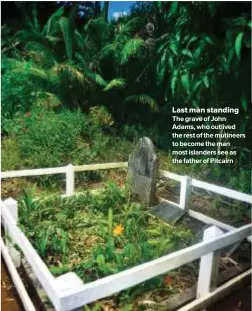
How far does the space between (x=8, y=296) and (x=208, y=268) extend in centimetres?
146

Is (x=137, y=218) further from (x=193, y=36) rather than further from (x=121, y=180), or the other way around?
(x=193, y=36)

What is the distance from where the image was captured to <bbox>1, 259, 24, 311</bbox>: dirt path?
234 cm

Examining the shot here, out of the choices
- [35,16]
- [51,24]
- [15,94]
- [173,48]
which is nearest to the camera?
[173,48]

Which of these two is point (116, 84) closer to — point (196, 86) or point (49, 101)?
point (49, 101)

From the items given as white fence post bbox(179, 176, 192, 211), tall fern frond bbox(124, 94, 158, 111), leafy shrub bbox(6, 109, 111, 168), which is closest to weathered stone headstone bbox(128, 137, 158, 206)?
white fence post bbox(179, 176, 192, 211)

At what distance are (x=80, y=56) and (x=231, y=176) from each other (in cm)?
480

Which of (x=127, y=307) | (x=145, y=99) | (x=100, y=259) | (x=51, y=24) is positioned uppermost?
(x=51, y=24)

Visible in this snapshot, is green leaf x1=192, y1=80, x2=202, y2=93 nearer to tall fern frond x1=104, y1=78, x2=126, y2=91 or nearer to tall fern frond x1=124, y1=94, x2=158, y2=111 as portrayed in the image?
tall fern frond x1=124, y1=94, x2=158, y2=111

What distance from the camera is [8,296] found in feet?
8.04

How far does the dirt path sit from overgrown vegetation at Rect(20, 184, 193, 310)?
1.03 feet

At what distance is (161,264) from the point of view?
177cm

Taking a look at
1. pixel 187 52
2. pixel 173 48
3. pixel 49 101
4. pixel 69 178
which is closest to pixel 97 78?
pixel 49 101

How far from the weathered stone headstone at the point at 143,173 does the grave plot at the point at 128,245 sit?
0.04ft

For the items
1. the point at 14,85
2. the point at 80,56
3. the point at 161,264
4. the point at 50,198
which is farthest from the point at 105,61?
the point at 161,264
